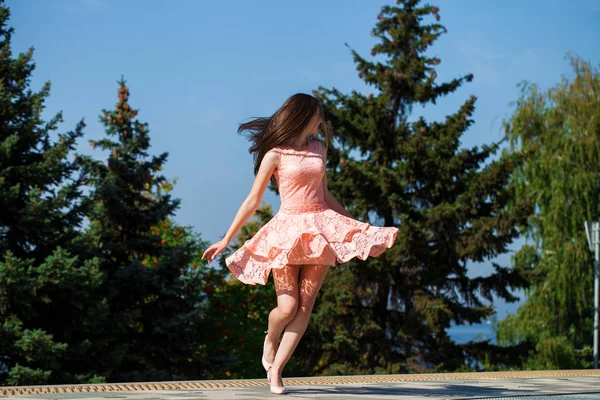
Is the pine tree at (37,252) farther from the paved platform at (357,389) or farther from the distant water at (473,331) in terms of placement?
the distant water at (473,331)

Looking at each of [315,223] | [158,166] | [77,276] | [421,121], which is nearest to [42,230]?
[77,276]

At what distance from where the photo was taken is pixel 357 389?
564 centimetres

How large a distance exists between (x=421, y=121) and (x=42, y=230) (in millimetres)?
10370

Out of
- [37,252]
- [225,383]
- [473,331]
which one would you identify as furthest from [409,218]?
[225,383]

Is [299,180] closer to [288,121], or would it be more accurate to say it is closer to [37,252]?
[288,121]

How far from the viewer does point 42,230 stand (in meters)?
12.6

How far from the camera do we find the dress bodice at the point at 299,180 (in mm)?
5000

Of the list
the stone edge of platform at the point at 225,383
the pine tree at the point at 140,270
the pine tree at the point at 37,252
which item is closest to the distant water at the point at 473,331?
the pine tree at the point at 140,270

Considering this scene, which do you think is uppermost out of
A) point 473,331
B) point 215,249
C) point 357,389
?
point 215,249

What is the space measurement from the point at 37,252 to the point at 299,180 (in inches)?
361

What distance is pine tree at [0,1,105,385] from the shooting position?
11.7 metres

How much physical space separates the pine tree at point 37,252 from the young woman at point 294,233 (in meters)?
7.52

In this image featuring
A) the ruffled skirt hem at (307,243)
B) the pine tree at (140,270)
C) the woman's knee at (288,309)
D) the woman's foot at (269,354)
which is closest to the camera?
the ruffled skirt hem at (307,243)

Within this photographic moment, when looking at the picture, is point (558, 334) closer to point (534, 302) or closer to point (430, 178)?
point (534, 302)
